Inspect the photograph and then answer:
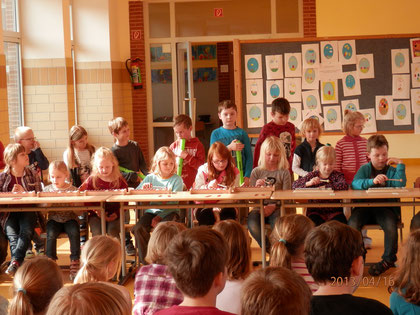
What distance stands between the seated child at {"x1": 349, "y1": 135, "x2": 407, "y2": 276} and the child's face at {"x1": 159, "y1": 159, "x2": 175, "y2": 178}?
159cm

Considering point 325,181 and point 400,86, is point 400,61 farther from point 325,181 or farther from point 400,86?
point 325,181

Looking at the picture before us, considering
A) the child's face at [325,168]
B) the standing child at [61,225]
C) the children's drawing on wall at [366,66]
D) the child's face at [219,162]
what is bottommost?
the standing child at [61,225]

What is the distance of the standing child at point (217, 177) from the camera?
560cm

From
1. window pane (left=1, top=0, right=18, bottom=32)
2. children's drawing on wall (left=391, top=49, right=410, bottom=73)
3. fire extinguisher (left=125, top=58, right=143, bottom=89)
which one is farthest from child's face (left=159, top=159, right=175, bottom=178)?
fire extinguisher (left=125, top=58, right=143, bottom=89)

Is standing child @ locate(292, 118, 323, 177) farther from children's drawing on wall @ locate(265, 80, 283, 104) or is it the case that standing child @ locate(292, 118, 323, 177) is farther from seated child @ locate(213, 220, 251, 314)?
seated child @ locate(213, 220, 251, 314)

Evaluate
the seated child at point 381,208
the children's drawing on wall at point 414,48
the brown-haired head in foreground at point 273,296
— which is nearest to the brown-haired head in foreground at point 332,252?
the brown-haired head in foreground at point 273,296

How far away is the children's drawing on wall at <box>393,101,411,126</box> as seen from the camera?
7957 mm

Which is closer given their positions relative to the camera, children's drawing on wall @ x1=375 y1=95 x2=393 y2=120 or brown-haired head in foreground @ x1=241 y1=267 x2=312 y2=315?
brown-haired head in foreground @ x1=241 y1=267 x2=312 y2=315

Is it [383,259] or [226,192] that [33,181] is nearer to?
[226,192]

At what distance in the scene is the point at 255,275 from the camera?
213cm

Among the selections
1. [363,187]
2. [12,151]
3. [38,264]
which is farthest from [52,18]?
[38,264]

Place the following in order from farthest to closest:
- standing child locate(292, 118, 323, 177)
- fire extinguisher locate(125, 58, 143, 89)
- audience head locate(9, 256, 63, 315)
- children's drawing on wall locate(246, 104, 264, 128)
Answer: fire extinguisher locate(125, 58, 143, 89) → children's drawing on wall locate(246, 104, 264, 128) → standing child locate(292, 118, 323, 177) → audience head locate(9, 256, 63, 315)

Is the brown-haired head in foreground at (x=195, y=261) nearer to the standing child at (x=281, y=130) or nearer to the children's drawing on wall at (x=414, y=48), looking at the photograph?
the standing child at (x=281, y=130)

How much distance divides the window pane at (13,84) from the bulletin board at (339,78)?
136 inches
